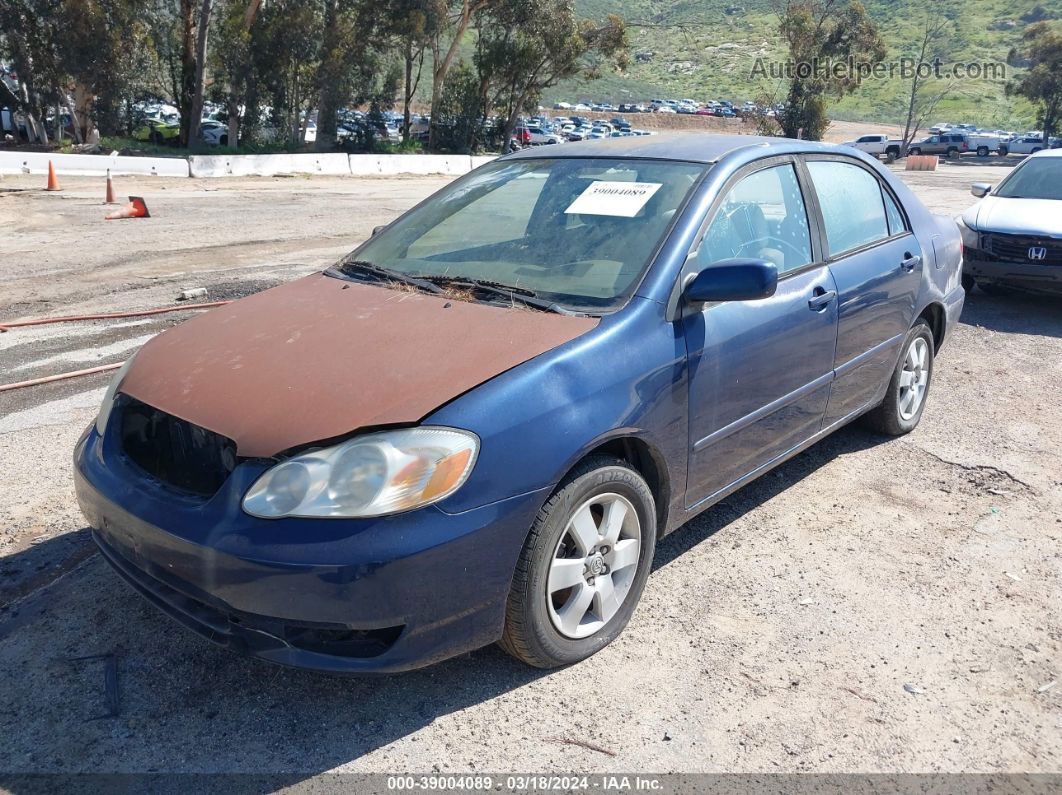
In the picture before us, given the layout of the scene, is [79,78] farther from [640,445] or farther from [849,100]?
[849,100]

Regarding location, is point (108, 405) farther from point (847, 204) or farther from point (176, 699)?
point (847, 204)

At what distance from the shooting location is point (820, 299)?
408 centimetres

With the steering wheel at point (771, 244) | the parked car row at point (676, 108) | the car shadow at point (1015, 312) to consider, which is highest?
the parked car row at point (676, 108)

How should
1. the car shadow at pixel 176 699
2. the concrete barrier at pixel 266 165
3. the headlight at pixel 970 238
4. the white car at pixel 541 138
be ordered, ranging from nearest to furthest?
the car shadow at pixel 176 699 < the headlight at pixel 970 238 < the concrete barrier at pixel 266 165 < the white car at pixel 541 138

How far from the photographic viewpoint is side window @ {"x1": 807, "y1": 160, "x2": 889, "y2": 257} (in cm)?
441

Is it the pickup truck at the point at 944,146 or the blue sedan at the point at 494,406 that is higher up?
the pickup truck at the point at 944,146

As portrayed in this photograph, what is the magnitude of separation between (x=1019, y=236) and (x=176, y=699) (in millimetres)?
8289

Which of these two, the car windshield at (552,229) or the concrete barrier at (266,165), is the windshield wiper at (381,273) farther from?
the concrete barrier at (266,165)

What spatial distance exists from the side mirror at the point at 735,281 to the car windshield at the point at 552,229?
0.24 m

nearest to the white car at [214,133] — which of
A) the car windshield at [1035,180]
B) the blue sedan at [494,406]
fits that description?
the car windshield at [1035,180]

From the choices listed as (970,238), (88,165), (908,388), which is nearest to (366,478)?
(908,388)

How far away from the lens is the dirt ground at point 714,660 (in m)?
2.72

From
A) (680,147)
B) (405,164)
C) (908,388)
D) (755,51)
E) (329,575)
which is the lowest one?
(908,388)

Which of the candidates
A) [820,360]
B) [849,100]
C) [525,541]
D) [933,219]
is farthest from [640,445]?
[849,100]
